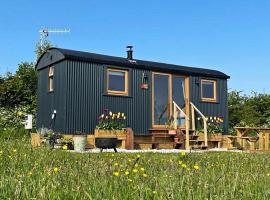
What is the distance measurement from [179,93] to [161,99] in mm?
1010

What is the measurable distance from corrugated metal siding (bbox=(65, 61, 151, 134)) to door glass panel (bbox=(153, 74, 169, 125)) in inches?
29.4

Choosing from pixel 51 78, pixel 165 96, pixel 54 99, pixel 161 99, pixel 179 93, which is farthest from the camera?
pixel 179 93

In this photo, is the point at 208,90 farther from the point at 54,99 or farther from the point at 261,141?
the point at 54,99

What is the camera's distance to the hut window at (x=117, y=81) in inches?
551

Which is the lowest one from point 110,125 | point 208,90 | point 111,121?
point 110,125

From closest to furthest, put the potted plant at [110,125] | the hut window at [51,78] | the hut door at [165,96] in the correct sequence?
1. the potted plant at [110,125]
2. the hut window at [51,78]
3. the hut door at [165,96]

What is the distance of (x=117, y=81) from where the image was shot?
46.5 ft

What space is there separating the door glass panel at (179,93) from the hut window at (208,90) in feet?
3.33

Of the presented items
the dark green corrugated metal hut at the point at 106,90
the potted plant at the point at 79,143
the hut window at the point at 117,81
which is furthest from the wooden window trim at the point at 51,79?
the potted plant at the point at 79,143

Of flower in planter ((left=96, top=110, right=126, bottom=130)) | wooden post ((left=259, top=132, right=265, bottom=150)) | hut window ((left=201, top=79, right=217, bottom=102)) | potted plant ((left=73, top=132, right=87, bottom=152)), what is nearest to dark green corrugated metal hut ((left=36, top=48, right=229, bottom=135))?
hut window ((left=201, top=79, right=217, bottom=102))

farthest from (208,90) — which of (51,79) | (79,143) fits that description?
(79,143)

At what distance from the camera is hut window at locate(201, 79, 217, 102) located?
54.2 feet

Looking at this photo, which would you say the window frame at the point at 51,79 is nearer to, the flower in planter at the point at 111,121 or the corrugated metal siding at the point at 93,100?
the corrugated metal siding at the point at 93,100

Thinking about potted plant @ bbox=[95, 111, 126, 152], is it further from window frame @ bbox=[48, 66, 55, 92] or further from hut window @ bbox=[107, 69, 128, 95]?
window frame @ bbox=[48, 66, 55, 92]
